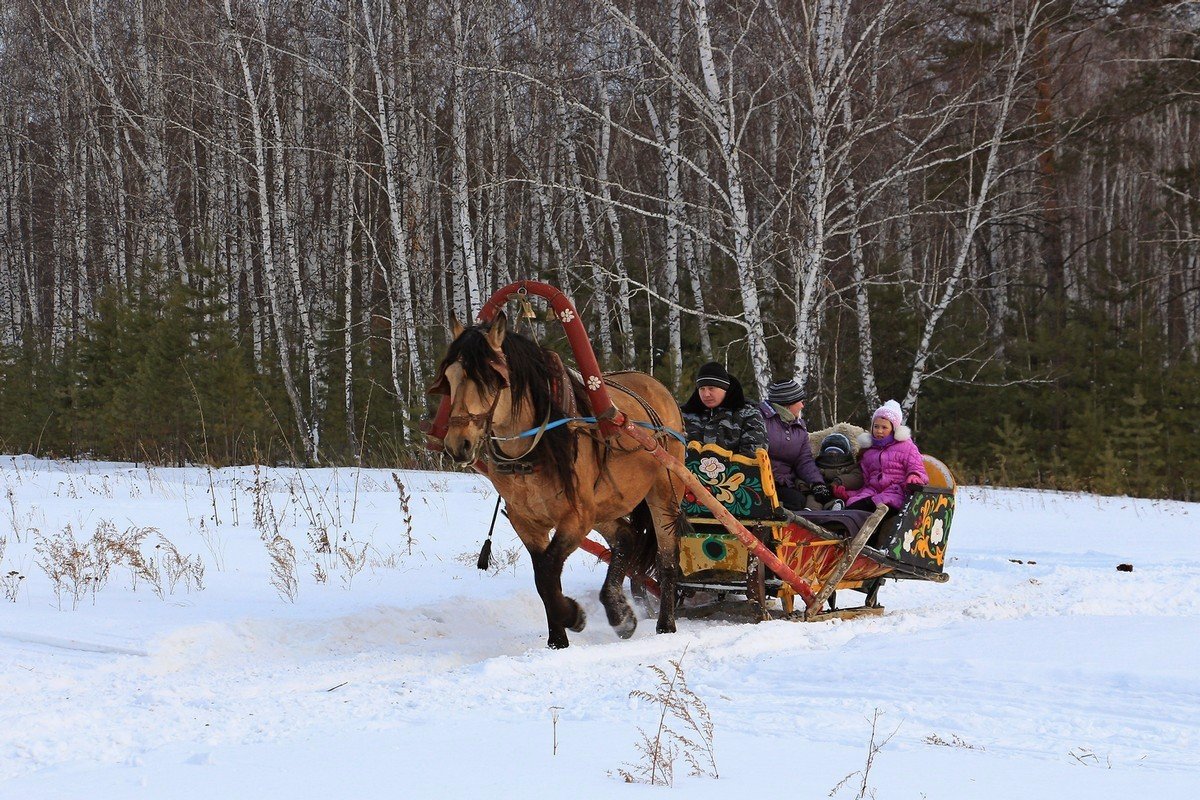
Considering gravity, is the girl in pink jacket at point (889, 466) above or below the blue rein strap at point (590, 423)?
below

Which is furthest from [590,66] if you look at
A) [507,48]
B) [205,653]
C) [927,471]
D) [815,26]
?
[205,653]

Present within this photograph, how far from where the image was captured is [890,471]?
24.7 ft

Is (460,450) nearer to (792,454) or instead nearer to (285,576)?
(285,576)

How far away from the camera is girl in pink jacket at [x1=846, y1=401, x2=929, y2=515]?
733 cm

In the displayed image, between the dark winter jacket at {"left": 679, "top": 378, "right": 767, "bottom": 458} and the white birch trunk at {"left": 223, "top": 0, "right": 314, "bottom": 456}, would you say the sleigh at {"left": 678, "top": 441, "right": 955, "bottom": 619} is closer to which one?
the dark winter jacket at {"left": 679, "top": 378, "right": 767, "bottom": 458}

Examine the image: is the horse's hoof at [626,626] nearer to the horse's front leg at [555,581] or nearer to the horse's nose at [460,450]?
the horse's front leg at [555,581]

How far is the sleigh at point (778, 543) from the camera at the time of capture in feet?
22.4

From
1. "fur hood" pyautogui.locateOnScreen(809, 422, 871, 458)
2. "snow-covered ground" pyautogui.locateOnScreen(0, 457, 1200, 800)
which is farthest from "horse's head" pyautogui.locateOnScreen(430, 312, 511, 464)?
"fur hood" pyautogui.locateOnScreen(809, 422, 871, 458)

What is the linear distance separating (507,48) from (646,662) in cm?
1490

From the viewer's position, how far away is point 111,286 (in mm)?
21922

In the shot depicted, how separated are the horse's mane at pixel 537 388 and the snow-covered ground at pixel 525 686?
2.91ft

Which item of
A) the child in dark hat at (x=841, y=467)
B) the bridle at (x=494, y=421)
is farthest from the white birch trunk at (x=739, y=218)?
the bridle at (x=494, y=421)

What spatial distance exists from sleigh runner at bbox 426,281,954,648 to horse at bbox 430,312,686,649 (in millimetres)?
10

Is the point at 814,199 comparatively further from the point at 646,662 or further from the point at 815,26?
the point at 646,662
